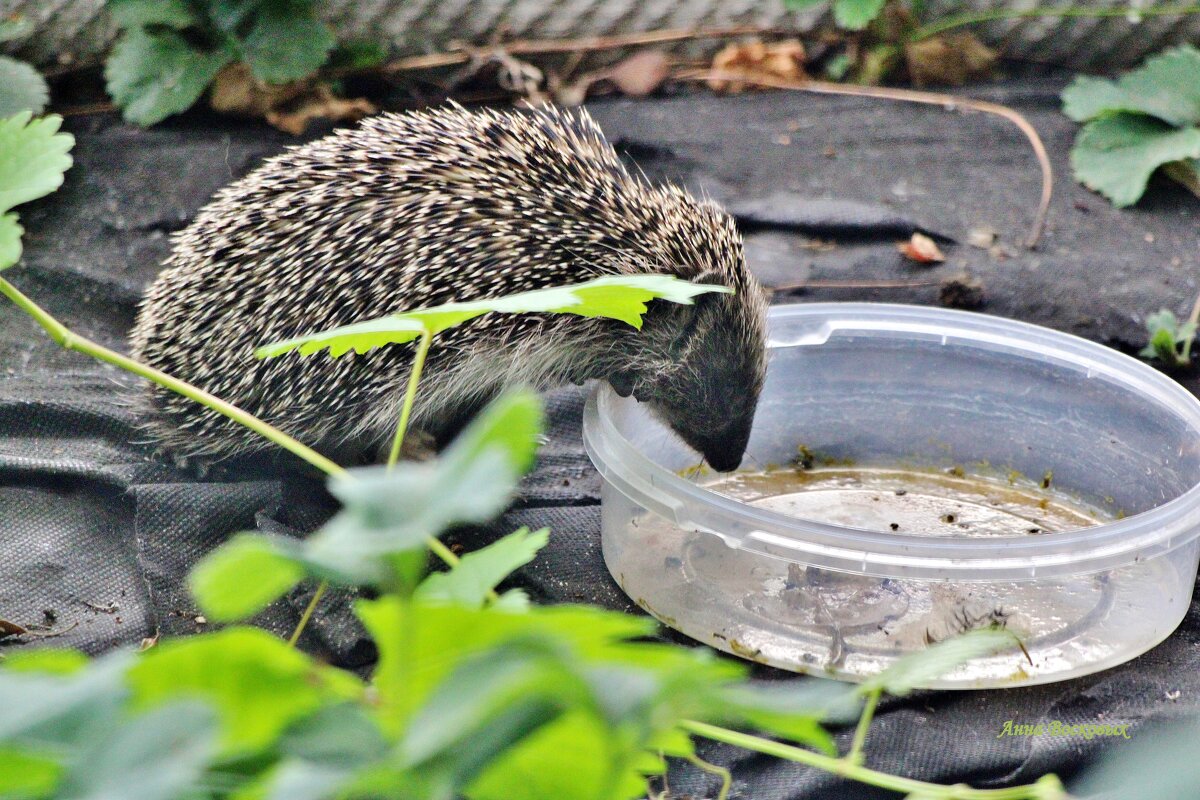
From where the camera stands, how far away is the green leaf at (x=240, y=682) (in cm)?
101

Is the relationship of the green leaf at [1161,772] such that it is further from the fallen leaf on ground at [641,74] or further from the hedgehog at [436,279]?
the fallen leaf on ground at [641,74]

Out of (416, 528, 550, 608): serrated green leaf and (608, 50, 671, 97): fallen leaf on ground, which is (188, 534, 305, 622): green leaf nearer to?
(416, 528, 550, 608): serrated green leaf

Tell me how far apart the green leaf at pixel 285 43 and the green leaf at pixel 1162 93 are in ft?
12.6

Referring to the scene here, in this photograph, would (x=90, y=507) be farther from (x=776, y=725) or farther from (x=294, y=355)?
(x=776, y=725)

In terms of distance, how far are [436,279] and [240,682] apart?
2829 mm

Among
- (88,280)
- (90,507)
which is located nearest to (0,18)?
(88,280)

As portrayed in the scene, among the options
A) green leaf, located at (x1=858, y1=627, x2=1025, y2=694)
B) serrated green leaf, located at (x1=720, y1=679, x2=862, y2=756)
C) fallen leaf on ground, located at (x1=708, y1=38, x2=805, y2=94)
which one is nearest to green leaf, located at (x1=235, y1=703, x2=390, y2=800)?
serrated green leaf, located at (x1=720, y1=679, x2=862, y2=756)

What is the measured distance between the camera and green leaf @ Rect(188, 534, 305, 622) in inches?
39.4

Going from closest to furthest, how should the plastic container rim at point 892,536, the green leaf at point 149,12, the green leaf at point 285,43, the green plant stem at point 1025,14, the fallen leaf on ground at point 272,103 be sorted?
the plastic container rim at point 892,536
the green leaf at point 149,12
the green leaf at point 285,43
the fallen leaf on ground at point 272,103
the green plant stem at point 1025,14

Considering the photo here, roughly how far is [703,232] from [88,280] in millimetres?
2725

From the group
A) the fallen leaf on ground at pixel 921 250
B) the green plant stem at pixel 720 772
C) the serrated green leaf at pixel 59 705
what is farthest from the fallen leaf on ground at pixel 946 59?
the serrated green leaf at pixel 59 705

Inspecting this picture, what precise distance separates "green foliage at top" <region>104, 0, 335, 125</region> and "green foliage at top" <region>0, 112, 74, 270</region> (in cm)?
343

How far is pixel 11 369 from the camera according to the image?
448 cm

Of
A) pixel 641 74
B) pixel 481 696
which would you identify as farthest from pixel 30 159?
pixel 641 74
